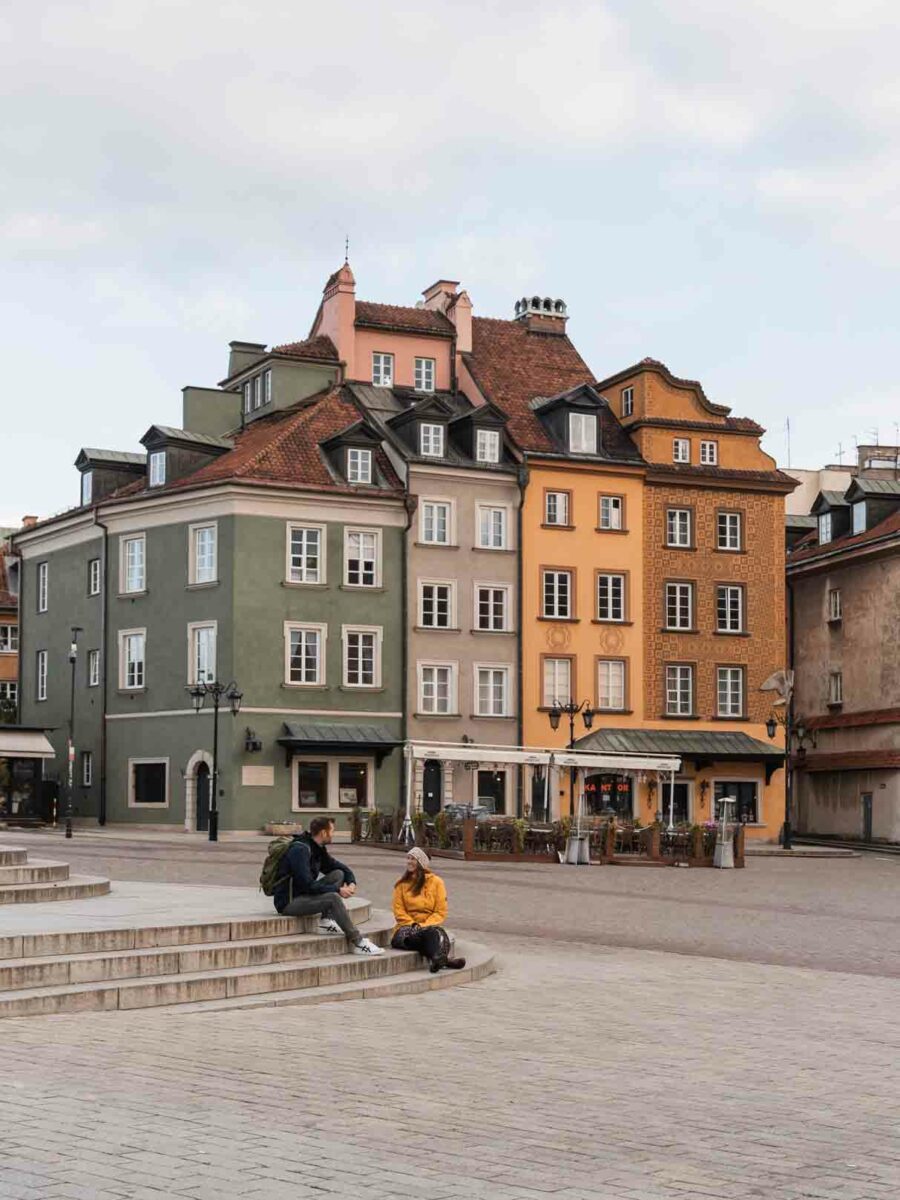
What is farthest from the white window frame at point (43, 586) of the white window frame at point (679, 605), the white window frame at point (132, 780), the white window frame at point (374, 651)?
the white window frame at point (679, 605)

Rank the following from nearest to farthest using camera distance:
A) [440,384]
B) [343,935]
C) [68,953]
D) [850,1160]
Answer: [850,1160], [68,953], [343,935], [440,384]

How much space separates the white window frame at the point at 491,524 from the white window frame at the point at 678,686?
693cm

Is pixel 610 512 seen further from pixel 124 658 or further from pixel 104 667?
pixel 104 667

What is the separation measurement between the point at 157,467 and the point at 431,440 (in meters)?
8.55

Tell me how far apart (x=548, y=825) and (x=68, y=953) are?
1016 inches

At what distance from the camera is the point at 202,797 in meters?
51.8

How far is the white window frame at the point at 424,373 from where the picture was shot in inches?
2333

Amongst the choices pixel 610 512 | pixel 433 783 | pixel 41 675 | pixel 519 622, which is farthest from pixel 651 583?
pixel 41 675

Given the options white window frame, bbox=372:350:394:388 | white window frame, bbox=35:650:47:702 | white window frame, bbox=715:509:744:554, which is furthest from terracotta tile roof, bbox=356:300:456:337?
white window frame, bbox=35:650:47:702

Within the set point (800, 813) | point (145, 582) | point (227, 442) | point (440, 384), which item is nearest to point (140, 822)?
point (145, 582)

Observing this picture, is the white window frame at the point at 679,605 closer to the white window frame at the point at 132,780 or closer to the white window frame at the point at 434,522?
the white window frame at the point at 434,522

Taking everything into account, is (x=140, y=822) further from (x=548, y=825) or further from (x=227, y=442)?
(x=548, y=825)

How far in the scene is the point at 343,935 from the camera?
53.5 feet

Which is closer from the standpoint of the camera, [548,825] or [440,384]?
[548,825]
